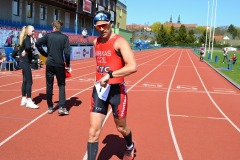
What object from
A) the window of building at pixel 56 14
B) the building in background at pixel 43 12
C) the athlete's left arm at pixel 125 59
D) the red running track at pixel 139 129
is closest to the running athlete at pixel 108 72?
the athlete's left arm at pixel 125 59

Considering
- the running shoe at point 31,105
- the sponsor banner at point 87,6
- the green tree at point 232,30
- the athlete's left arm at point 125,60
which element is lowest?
the running shoe at point 31,105

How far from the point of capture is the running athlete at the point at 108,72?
11.9ft

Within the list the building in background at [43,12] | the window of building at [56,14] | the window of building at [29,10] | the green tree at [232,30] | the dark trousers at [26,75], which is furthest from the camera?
the green tree at [232,30]

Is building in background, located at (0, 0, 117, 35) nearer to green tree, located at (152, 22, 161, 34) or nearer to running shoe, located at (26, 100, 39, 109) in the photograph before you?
running shoe, located at (26, 100, 39, 109)

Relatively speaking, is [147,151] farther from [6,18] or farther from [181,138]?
[6,18]

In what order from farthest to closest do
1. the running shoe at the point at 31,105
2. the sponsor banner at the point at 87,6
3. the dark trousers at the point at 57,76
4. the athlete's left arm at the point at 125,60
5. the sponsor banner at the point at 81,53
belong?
the sponsor banner at the point at 87,6 → the sponsor banner at the point at 81,53 → the running shoe at the point at 31,105 → the dark trousers at the point at 57,76 → the athlete's left arm at the point at 125,60

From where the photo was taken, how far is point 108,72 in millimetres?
3611

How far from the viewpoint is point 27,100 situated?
7680 millimetres

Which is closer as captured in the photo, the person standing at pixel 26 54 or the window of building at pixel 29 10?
the person standing at pixel 26 54

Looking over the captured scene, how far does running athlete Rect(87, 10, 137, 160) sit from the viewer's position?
11.9 feet

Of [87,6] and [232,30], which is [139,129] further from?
[232,30]

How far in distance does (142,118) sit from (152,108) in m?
1.27

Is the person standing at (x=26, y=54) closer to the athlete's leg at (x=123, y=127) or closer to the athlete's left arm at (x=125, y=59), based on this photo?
the athlete's leg at (x=123, y=127)

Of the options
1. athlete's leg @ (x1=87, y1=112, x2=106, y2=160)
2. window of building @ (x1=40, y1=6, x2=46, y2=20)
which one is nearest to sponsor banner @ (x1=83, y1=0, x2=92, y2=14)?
window of building @ (x1=40, y1=6, x2=46, y2=20)
